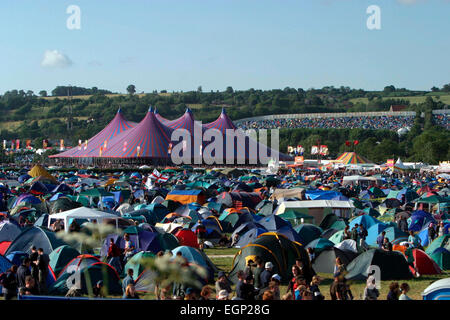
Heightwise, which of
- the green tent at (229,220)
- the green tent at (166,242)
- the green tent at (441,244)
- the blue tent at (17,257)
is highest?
the blue tent at (17,257)

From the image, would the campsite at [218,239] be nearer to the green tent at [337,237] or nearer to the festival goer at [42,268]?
the green tent at [337,237]

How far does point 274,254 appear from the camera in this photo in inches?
447

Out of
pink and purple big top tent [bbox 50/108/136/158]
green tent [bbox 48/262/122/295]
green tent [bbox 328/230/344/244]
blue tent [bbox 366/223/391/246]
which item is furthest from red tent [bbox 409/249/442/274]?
pink and purple big top tent [bbox 50/108/136/158]

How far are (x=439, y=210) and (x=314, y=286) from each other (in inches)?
578

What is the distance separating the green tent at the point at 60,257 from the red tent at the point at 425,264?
239 inches

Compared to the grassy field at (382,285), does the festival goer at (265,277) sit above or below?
above

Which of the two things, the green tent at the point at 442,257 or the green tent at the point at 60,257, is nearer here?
the green tent at the point at 60,257

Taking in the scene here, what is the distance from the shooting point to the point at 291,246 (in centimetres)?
1173

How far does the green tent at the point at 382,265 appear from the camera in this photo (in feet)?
37.5

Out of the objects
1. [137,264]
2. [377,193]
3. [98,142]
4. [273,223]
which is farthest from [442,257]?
[98,142]

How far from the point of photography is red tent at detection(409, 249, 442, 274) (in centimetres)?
1233

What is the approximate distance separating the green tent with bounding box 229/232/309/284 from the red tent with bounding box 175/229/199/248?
3.29 metres

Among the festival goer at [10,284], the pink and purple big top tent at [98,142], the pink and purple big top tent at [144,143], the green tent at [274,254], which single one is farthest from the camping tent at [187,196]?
the pink and purple big top tent at [98,142]
